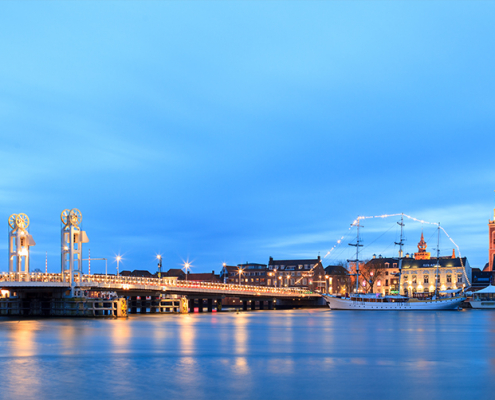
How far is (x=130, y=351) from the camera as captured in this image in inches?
1677

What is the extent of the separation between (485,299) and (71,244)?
396 feet

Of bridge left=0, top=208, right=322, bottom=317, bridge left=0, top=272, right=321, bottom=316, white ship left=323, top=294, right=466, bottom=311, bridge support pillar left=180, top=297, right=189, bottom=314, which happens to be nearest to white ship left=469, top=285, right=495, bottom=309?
white ship left=323, top=294, right=466, bottom=311

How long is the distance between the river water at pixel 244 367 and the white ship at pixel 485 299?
373 ft

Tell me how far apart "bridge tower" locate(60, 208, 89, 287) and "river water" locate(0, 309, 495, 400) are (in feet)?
126

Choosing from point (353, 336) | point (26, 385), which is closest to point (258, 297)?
point (353, 336)

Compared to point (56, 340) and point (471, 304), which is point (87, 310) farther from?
point (471, 304)

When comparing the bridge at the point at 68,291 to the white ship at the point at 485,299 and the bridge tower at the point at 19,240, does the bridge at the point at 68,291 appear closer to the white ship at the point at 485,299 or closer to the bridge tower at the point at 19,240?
the bridge tower at the point at 19,240

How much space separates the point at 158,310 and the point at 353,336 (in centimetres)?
7568

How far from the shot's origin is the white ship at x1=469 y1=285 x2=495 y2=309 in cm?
15950

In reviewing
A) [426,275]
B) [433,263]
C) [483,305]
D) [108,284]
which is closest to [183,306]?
[108,284]

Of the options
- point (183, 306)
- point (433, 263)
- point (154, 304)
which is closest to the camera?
point (183, 306)

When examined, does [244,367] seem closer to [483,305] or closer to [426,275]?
[483,305]

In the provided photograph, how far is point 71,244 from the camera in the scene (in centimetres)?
Answer: 9406

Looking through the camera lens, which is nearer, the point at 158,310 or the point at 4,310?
the point at 4,310
